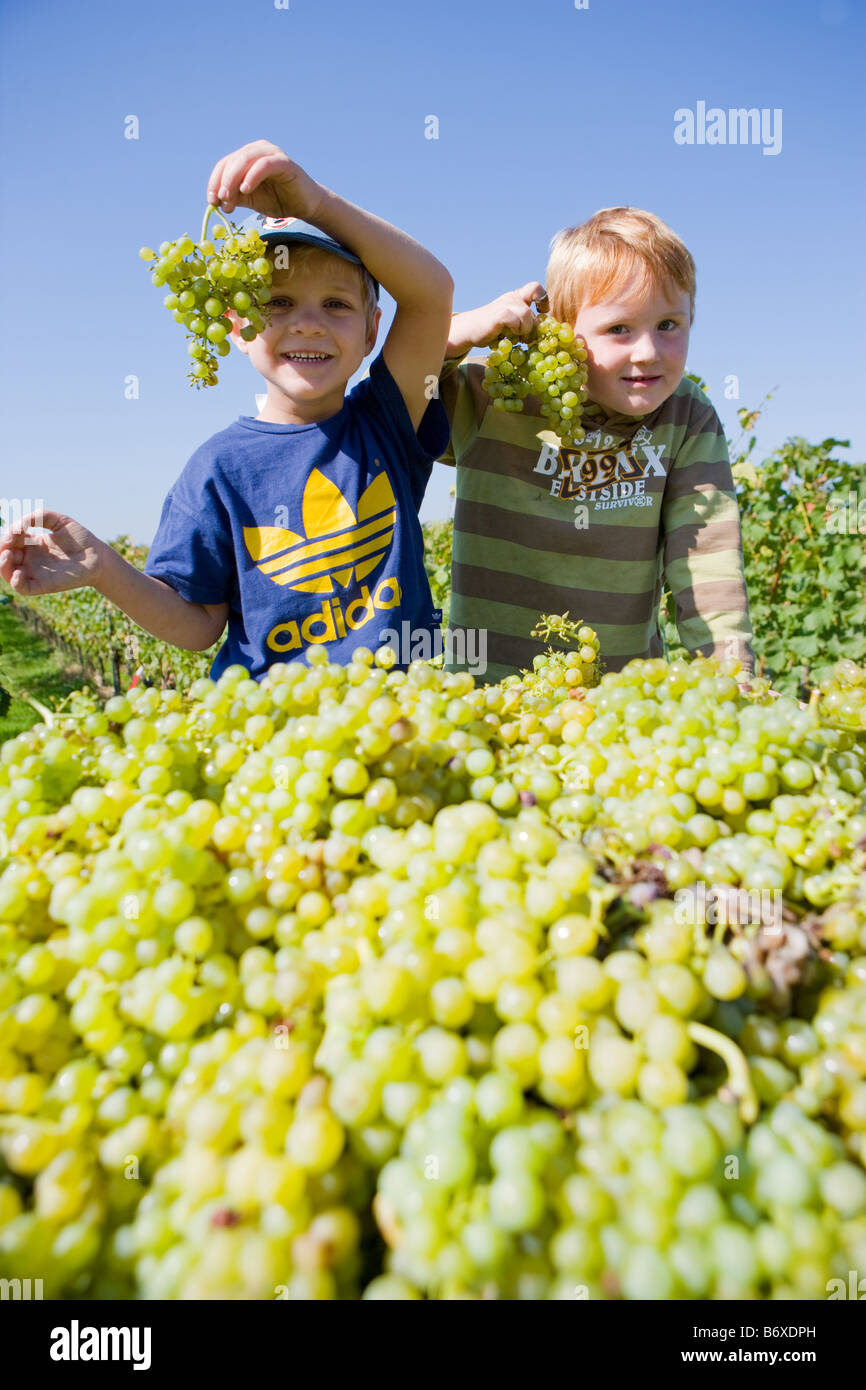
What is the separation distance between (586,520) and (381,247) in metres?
1.13

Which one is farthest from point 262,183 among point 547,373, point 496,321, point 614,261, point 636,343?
point 636,343

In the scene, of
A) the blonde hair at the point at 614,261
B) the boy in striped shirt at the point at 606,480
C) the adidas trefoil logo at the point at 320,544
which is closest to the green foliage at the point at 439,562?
the boy in striped shirt at the point at 606,480

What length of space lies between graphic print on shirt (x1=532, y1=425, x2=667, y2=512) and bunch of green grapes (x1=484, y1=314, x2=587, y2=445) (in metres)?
0.30

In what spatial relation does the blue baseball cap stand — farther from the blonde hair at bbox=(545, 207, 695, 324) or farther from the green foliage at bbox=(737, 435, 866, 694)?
the green foliage at bbox=(737, 435, 866, 694)

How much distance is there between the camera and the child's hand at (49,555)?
172cm

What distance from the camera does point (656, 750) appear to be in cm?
111

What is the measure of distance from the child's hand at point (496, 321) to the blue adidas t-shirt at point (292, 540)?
11.9 inches

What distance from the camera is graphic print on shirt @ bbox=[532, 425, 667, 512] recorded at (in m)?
2.71

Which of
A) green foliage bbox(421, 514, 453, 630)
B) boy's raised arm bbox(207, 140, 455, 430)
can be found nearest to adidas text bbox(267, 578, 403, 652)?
boy's raised arm bbox(207, 140, 455, 430)

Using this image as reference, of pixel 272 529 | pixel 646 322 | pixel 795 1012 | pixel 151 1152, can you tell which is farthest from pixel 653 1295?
pixel 646 322

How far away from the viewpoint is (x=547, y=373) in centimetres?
224

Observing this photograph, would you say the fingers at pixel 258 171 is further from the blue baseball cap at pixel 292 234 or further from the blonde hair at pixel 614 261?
the blonde hair at pixel 614 261

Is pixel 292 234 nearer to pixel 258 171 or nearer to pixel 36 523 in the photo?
pixel 258 171

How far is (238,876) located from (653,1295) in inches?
23.0
